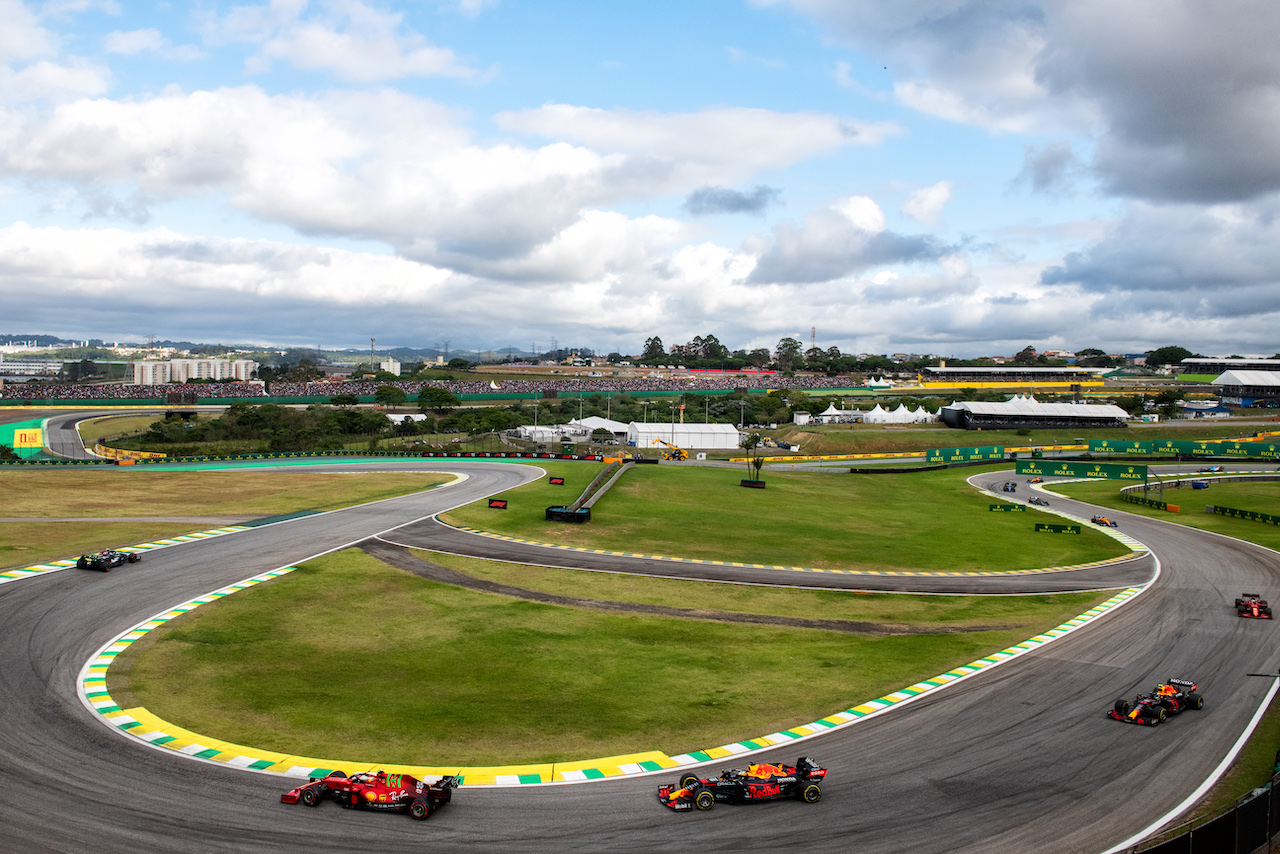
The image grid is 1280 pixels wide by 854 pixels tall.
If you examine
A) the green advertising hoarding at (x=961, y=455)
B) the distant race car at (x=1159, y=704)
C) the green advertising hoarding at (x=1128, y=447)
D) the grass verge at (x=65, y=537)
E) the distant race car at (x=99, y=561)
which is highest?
the green advertising hoarding at (x=1128, y=447)

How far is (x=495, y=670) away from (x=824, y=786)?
44.5 feet

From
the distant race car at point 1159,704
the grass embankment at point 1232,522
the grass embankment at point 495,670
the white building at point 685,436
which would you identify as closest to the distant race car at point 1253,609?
the grass embankment at point 1232,522

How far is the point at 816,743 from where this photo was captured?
22750mm

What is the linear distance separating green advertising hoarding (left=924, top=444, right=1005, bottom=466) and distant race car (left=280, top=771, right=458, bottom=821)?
107m

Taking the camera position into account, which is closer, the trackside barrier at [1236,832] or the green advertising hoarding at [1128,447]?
the trackside barrier at [1236,832]

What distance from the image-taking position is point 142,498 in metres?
64.3

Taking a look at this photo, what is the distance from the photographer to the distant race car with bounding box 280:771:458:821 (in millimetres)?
17766

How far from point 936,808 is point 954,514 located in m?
60.7

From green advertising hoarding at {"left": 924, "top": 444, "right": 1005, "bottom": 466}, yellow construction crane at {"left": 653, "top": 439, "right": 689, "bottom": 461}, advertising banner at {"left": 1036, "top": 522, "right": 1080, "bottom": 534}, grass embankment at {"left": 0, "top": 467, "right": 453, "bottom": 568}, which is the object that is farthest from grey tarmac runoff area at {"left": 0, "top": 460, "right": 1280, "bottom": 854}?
green advertising hoarding at {"left": 924, "top": 444, "right": 1005, "bottom": 466}

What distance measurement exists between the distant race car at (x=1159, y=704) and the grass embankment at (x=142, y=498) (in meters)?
52.7

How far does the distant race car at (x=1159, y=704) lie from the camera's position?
2473 cm

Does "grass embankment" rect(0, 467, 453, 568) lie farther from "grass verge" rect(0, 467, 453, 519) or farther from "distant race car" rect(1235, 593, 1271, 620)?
"distant race car" rect(1235, 593, 1271, 620)

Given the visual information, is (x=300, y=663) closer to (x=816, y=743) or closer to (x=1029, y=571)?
(x=816, y=743)

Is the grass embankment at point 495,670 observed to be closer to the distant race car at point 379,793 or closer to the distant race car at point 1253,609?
the distant race car at point 379,793
